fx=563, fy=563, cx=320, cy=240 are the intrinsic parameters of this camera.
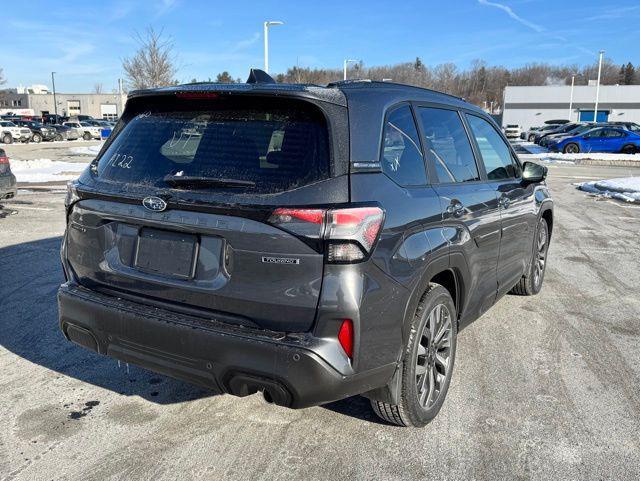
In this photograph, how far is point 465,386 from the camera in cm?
377

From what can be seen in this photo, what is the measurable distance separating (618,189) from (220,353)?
1458 centimetres

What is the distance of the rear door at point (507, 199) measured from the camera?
422 cm

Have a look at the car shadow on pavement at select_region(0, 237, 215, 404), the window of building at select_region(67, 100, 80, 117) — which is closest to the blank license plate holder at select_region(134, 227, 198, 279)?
the car shadow on pavement at select_region(0, 237, 215, 404)

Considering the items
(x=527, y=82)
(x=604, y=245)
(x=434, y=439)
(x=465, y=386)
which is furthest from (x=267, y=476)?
(x=527, y=82)

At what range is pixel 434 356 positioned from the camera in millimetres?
3299

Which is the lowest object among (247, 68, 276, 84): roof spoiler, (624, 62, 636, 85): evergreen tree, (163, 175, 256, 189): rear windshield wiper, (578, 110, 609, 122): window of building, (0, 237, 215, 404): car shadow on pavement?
(0, 237, 215, 404): car shadow on pavement

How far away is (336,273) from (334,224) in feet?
0.69

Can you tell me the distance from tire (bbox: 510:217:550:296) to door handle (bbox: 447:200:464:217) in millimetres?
2160

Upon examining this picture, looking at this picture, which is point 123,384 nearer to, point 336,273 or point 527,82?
point 336,273

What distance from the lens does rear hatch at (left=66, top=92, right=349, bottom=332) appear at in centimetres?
249

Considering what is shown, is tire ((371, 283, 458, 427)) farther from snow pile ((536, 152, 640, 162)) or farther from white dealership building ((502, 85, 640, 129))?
white dealership building ((502, 85, 640, 129))

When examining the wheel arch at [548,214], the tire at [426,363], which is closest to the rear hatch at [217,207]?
the tire at [426,363]

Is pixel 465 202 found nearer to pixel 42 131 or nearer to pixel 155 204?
pixel 155 204

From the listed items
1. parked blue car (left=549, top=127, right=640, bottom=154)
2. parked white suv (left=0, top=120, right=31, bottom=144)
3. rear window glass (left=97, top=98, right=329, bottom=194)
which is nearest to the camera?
rear window glass (left=97, top=98, right=329, bottom=194)
